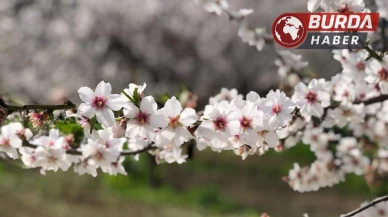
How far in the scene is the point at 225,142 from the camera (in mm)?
1006

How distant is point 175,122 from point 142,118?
0.20 feet

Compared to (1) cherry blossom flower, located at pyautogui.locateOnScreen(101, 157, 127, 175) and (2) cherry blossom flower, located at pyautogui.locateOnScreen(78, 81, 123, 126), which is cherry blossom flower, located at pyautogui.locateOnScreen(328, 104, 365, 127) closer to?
(1) cherry blossom flower, located at pyautogui.locateOnScreen(101, 157, 127, 175)

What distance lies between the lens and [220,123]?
100 cm

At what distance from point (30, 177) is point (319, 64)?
4.05 m

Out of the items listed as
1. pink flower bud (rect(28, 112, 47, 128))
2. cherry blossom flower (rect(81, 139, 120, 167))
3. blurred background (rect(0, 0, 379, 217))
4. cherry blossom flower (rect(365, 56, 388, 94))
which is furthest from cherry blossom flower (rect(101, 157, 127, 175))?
blurred background (rect(0, 0, 379, 217))

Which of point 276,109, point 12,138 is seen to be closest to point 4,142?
point 12,138

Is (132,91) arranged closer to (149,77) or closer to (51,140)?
(51,140)

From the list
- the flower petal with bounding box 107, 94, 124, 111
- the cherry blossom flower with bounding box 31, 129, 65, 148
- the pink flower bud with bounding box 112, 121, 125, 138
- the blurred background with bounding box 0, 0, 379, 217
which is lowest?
the pink flower bud with bounding box 112, 121, 125, 138

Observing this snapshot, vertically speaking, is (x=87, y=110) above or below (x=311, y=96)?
below

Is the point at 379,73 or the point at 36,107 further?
the point at 379,73

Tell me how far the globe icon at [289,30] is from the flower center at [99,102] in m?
0.73

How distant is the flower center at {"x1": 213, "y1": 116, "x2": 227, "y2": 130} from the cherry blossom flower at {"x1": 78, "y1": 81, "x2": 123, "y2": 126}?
17cm

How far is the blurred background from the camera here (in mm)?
4426

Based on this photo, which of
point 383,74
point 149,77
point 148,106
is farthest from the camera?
point 149,77
